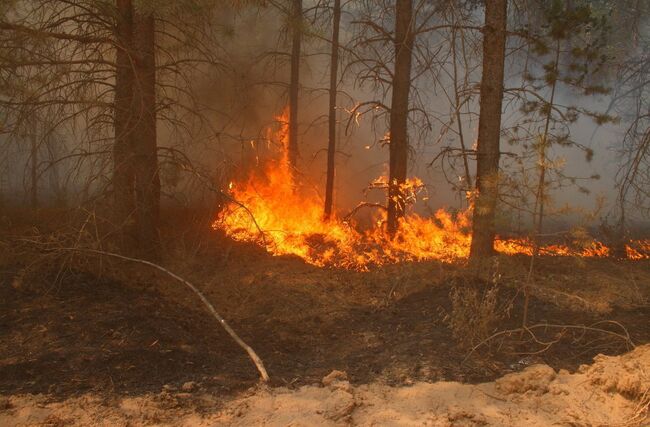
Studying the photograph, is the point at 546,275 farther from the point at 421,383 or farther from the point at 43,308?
the point at 43,308

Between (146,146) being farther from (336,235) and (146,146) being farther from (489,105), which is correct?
(489,105)

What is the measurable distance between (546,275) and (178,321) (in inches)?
214

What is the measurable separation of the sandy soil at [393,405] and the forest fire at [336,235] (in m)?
3.97

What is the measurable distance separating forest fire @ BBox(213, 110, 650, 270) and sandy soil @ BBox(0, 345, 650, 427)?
3.97m

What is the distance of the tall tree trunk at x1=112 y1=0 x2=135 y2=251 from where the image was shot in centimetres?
731

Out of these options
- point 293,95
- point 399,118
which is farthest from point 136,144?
point 293,95

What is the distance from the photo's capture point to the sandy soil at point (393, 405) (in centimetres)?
389

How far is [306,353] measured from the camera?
5.54 m

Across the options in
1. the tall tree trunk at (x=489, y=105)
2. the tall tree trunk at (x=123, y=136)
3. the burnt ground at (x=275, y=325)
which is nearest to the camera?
the burnt ground at (x=275, y=325)

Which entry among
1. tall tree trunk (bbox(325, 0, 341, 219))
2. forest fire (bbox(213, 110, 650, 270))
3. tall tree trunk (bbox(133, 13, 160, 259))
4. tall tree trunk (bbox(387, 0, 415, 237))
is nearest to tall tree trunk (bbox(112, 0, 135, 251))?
tall tree trunk (bbox(133, 13, 160, 259))

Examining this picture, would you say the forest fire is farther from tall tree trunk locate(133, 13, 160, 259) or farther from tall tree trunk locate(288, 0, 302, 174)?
tall tree trunk locate(133, 13, 160, 259)

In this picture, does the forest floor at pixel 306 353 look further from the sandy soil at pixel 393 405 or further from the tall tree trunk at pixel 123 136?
the tall tree trunk at pixel 123 136

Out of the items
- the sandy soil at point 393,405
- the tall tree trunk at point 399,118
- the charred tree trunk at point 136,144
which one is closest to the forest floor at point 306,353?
the sandy soil at point 393,405

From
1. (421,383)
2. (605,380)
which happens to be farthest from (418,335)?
(605,380)
